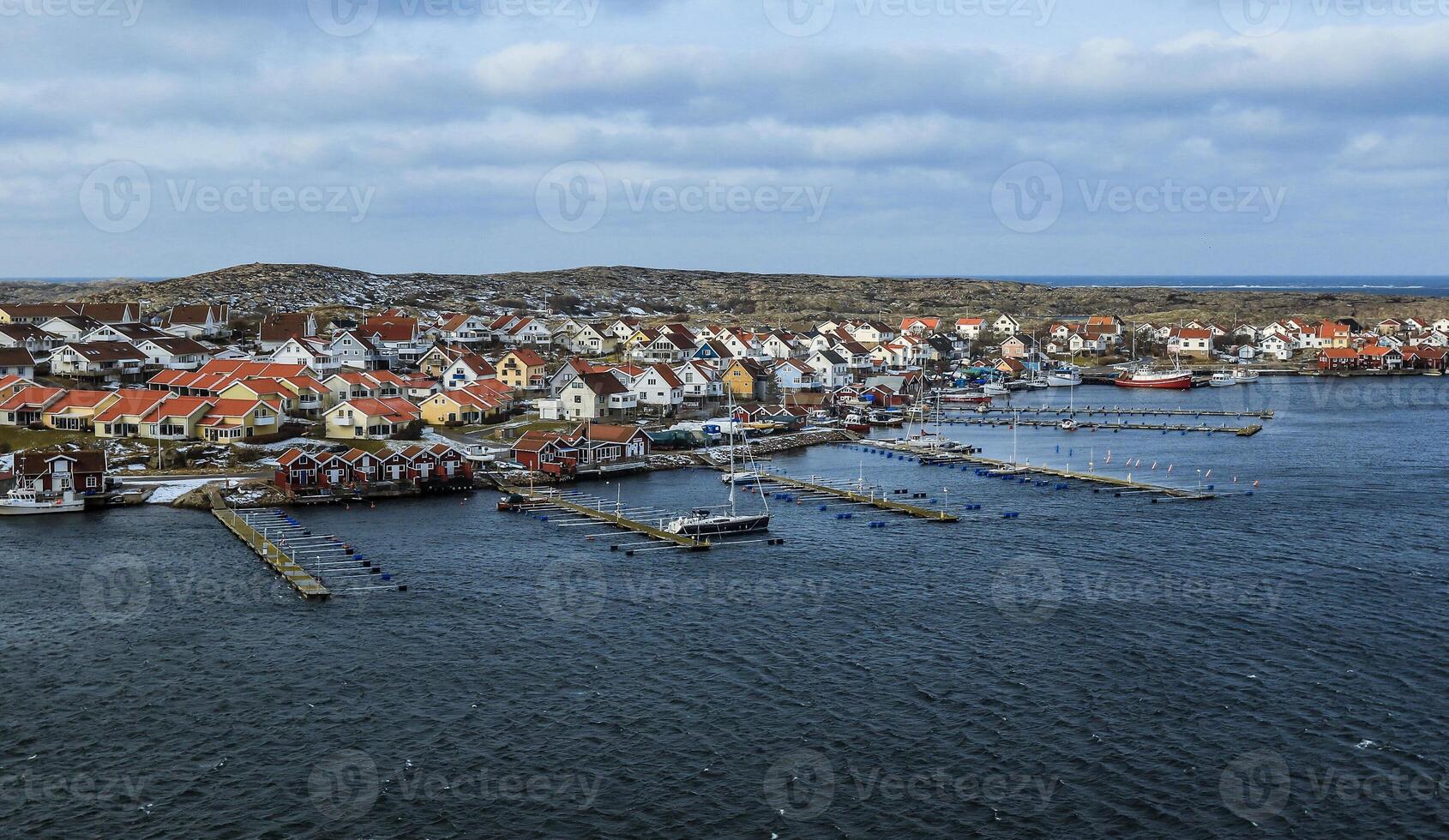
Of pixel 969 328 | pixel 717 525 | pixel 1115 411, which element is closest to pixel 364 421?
pixel 717 525

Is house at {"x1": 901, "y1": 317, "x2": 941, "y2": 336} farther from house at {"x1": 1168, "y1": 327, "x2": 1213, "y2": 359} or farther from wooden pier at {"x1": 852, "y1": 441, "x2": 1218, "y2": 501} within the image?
wooden pier at {"x1": 852, "y1": 441, "x2": 1218, "y2": 501}

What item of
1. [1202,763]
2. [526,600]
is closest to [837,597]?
[526,600]

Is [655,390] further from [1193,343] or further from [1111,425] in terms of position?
[1193,343]

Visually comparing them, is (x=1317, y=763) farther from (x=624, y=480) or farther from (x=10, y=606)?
(x=624, y=480)

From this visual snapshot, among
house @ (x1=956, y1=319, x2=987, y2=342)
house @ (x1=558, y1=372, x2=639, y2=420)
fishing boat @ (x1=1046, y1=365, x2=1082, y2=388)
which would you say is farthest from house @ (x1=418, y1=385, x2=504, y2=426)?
house @ (x1=956, y1=319, x2=987, y2=342)

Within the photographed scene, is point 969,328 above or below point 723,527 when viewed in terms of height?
above

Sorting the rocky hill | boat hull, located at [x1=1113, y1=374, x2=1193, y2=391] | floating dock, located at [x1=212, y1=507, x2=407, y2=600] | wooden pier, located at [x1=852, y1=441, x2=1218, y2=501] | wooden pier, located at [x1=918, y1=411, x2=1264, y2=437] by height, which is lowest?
floating dock, located at [x1=212, y1=507, x2=407, y2=600]
